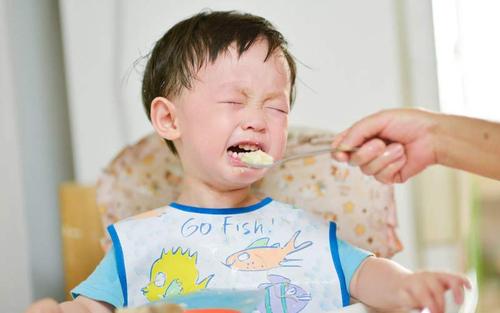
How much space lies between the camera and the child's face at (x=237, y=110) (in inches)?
41.4

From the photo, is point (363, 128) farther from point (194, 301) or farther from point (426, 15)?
point (426, 15)

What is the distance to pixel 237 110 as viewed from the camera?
1055mm

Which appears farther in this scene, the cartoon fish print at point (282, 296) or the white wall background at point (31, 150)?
the white wall background at point (31, 150)

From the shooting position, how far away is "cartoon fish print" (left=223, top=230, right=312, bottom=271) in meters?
1.05

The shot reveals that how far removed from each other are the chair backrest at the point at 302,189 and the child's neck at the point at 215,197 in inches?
6.0

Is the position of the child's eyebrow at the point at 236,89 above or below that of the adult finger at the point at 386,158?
above

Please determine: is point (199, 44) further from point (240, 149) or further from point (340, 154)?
point (340, 154)

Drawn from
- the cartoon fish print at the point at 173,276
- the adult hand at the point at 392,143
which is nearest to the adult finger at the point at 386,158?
the adult hand at the point at 392,143

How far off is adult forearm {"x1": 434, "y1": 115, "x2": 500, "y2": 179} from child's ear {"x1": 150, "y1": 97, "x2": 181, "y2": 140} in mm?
424

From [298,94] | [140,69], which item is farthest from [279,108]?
[140,69]

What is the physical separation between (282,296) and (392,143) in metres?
0.28

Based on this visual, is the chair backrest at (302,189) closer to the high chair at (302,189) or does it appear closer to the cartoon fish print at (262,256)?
the high chair at (302,189)

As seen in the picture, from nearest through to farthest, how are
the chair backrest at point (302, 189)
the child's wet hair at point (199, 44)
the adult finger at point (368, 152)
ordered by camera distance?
the adult finger at point (368, 152), the child's wet hair at point (199, 44), the chair backrest at point (302, 189)

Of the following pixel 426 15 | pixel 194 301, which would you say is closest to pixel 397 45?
pixel 426 15
